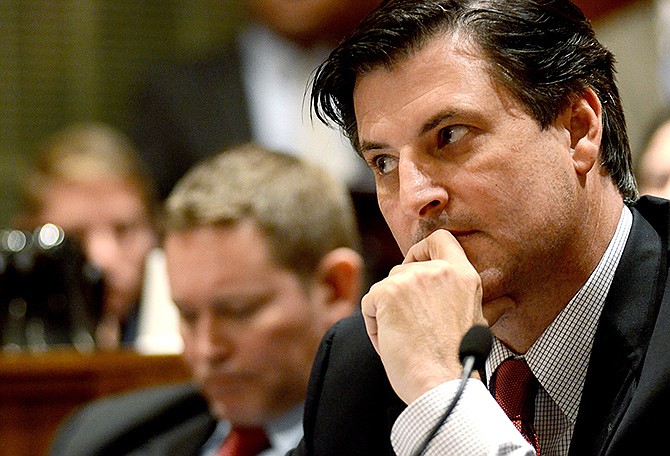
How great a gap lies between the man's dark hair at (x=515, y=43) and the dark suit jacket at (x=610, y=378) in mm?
208

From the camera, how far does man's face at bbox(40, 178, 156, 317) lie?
4516 millimetres

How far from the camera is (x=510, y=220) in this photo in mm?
1742

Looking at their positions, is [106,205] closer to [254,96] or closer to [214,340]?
[254,96]

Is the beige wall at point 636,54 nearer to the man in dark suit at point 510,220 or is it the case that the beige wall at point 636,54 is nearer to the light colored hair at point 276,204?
the light colored hair at point 276,204

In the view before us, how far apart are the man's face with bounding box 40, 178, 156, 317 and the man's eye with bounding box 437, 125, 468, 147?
288 cm

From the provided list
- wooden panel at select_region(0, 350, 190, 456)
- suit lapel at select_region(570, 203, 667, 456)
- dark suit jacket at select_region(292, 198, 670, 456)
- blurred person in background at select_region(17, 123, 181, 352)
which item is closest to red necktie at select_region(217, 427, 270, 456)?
wooden panel at select_region(0, 350, 190, 456)

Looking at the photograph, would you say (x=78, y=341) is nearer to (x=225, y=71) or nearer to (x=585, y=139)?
(x=225, y=71)

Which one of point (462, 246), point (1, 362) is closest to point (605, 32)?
point (1, 362)

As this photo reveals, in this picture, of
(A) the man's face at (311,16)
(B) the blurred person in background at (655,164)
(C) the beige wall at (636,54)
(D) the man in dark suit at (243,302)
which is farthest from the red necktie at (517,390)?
(A) the man's face at (311,16)

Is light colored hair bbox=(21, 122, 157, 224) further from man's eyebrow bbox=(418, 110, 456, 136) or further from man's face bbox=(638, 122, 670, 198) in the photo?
man's eyebrow bbox=(418, 110, 456, 136)

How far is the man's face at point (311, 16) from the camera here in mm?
4598

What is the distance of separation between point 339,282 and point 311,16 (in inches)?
79.7

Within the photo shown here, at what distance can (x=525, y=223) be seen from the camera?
1746mm

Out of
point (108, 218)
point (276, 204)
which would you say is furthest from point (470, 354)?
point (108, 218)
